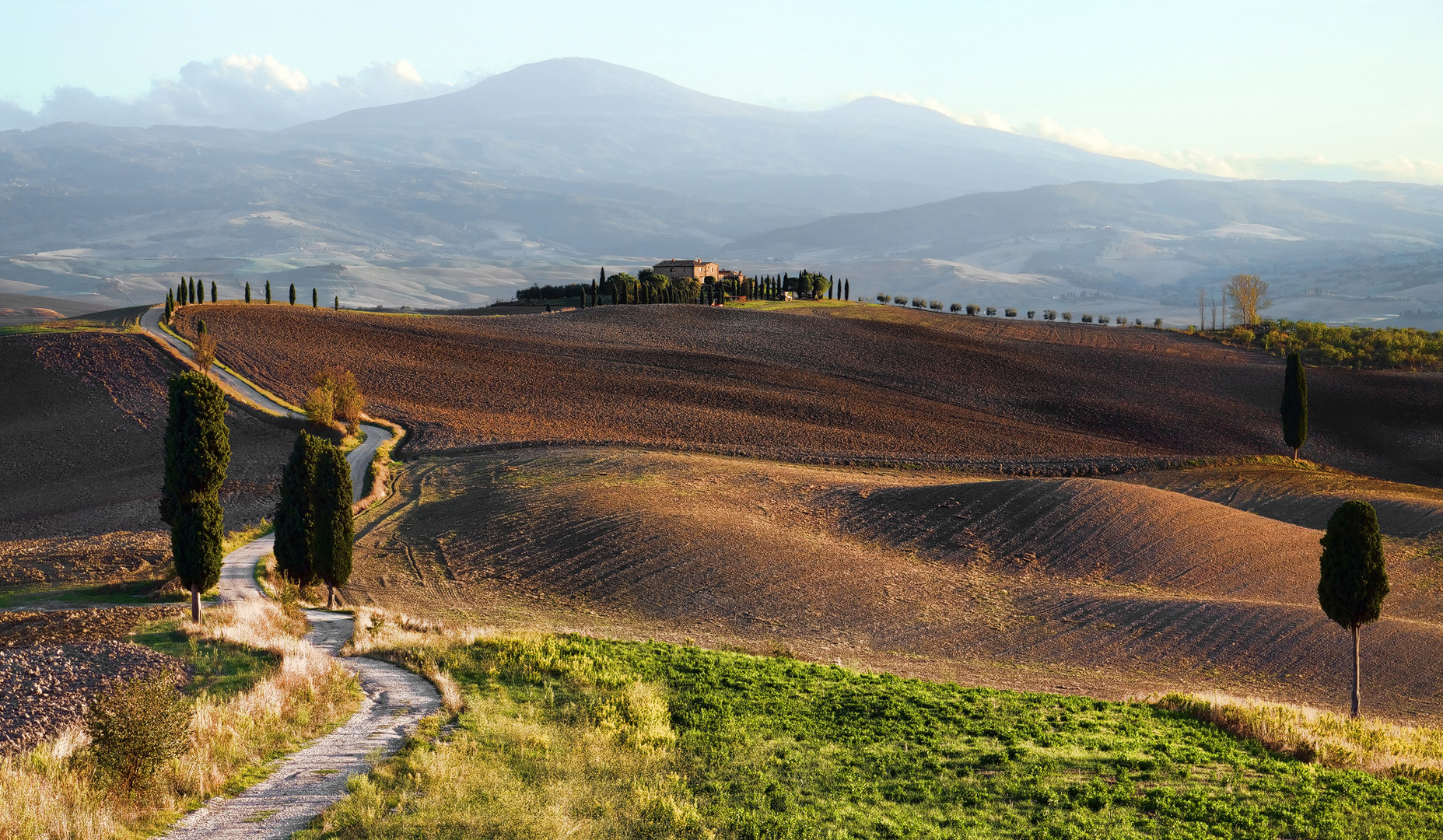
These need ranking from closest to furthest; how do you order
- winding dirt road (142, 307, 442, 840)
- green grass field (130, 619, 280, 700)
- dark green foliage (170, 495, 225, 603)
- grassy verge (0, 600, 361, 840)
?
grassy verge (0, 600, 361, 840) < winding dirt road (142, 307, 442, 840) < green grass field (130, 619, 280, 700) < dark green foliage (170, 495, 225, 603)

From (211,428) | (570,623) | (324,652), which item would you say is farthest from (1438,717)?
(211,428)

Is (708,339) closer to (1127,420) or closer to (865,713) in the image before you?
(1127,420)

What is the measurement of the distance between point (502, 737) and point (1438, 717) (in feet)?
68.7

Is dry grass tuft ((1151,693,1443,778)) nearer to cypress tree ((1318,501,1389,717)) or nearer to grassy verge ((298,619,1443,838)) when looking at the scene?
grassy verge ((298,619,1443,838))

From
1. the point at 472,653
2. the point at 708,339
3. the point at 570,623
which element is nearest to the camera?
the point at 472,653

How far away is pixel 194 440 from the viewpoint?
25125 mm

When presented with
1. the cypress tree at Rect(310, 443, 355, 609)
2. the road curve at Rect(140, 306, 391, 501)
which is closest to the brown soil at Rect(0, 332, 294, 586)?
the road curve at Rect(140, 306, 391, 501)

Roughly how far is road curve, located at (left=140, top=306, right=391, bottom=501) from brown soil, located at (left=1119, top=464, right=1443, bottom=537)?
36.8 meters

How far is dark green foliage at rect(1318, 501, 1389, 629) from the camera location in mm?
22859

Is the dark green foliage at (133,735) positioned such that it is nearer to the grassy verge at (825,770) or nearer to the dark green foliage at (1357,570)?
the grassy verge at (825,770)

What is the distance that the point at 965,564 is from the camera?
33.8m

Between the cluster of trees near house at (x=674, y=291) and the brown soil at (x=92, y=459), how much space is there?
48.1 metres

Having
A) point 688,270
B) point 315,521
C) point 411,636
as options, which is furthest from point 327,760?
point 688,270

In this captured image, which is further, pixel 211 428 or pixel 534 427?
pixel 534 427
